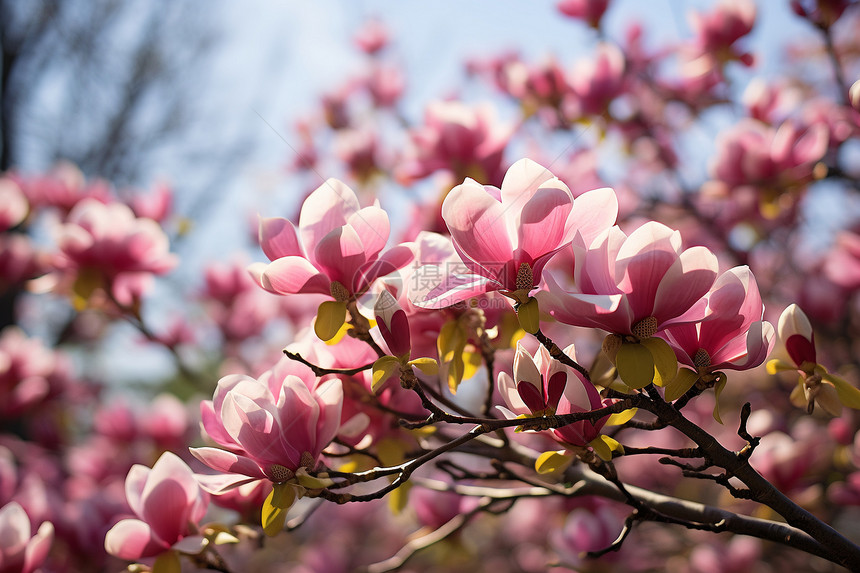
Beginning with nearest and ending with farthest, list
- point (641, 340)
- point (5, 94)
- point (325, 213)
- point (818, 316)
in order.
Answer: point (641, 340)
point (325, 213)
point (818, 316)
point (5, 94)

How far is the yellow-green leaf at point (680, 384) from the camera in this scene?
1.46ft

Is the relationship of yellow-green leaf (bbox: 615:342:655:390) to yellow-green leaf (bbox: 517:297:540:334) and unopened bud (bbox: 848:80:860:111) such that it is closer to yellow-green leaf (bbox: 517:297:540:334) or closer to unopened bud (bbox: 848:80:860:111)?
yellow-green leaf (bbox: 517:297:540:334)

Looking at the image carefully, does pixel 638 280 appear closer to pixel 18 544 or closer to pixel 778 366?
pixel 778 366

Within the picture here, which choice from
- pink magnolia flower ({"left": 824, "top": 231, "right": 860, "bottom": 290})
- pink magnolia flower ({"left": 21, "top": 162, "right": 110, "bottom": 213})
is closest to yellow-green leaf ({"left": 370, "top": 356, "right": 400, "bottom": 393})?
pink magnolia flower ({"left": 824, "top": 231, "right": 860, "bottom": 290})

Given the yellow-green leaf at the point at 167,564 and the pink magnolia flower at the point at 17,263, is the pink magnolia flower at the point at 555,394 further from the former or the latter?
the pink magnolia flower at the point at 17,263

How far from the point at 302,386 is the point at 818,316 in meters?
1.20

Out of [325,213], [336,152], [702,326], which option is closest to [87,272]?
[325,213]

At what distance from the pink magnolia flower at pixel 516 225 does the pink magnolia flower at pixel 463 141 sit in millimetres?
565

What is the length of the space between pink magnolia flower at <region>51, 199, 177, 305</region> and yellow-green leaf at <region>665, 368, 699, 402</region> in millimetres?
938

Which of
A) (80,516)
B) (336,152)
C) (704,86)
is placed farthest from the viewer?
(336,152)

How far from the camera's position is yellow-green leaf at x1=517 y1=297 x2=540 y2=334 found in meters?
0.44

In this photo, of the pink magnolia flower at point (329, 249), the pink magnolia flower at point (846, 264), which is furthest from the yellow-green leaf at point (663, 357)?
the pink magnolia flower at point (846, 264)

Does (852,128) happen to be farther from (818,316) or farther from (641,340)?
(641,340)

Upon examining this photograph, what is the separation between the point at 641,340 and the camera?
428 millimetres
